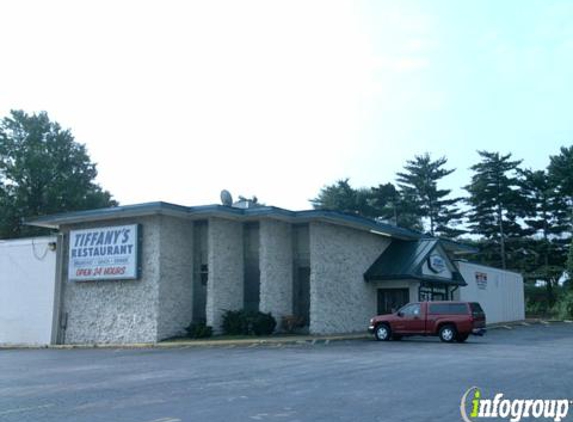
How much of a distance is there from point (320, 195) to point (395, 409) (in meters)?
64.5

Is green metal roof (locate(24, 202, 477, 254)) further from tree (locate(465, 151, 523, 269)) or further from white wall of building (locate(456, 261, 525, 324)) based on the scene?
tree (locate(465, 151, 523, 269))

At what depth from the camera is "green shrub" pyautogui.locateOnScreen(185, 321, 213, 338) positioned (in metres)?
27.1

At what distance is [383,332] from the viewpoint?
2688 centimetres

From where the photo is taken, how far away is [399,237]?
1404 inches

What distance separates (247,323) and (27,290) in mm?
11454

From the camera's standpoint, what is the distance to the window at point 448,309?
25.4 metres

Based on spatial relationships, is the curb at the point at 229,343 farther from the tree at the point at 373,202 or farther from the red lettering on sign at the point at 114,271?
the tree at the point at 373,202

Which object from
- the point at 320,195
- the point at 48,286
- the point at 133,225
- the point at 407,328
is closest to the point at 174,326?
the point at 133,225

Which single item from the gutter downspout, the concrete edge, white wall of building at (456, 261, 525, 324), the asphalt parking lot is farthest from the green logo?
white wall of building at (456, 261, 525, 324)

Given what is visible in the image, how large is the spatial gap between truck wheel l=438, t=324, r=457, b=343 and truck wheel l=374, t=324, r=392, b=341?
2.16 metres

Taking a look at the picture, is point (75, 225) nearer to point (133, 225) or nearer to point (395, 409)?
point (133, 225)

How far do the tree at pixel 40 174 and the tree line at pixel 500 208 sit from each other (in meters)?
30.4

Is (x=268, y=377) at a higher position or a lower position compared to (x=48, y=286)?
lower

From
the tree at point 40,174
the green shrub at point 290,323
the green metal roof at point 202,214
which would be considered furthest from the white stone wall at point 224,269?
the tree at point 40,174
